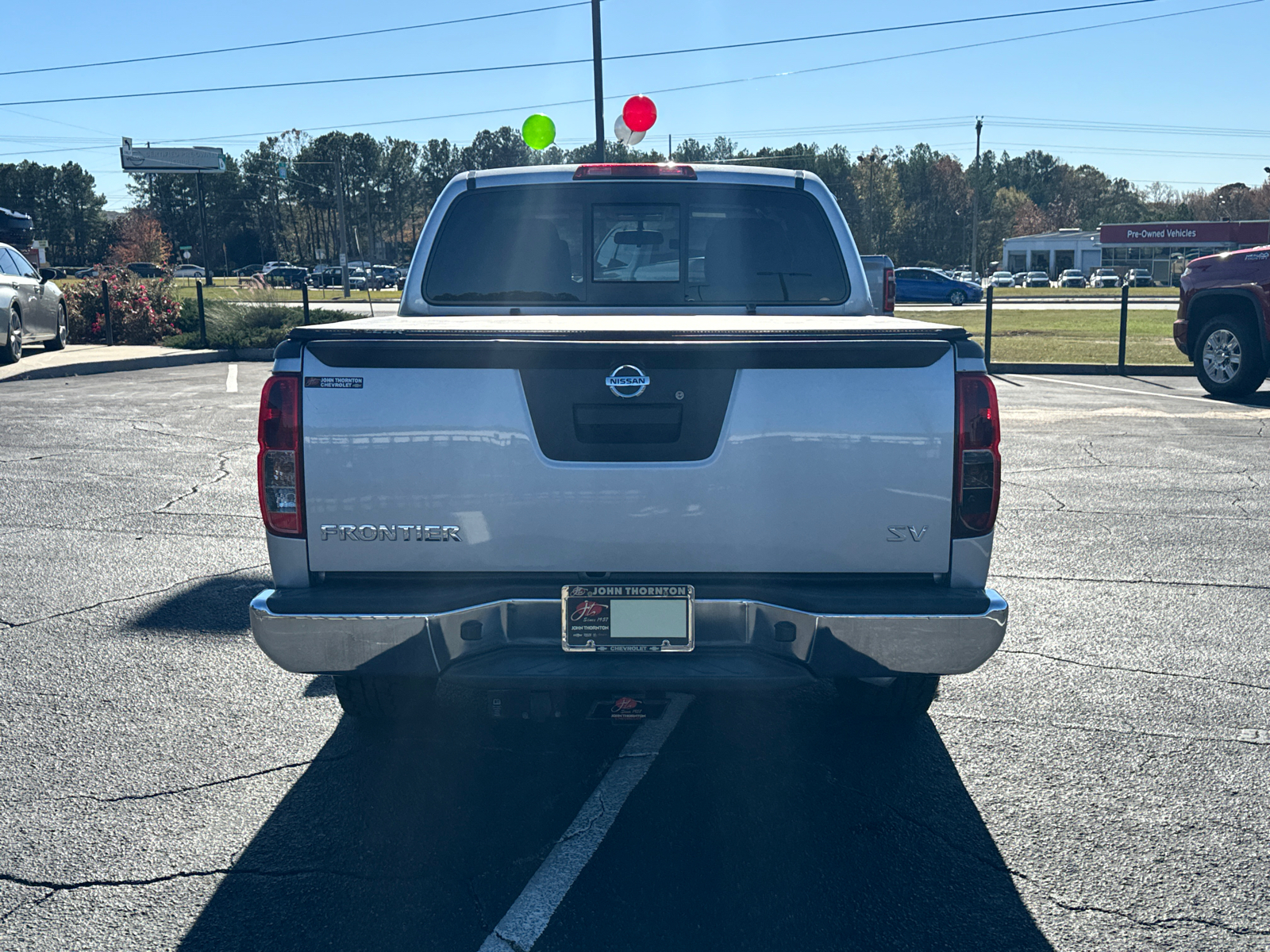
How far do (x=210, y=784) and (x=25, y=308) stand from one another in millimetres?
17743

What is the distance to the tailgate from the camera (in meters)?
3.15

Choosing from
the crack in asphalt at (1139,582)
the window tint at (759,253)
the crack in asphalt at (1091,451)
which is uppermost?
the window tint at (759,253)

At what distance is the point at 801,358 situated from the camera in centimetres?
316

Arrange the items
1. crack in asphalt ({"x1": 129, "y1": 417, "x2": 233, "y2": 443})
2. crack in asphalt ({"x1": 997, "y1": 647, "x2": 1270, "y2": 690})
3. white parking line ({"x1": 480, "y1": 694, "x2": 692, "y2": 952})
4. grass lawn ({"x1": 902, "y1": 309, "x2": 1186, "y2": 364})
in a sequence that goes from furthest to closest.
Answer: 1. grass lawn ({"x1": 902, "y1": 309, "x2": 1186, "y2": 364})
2. crack in asphalt ({"x1": 129, "y1": 417, "x2": 233, "y2": 443})
3. crack in asphalt ({"x1": 997, "y1": 647, "x2": 1270, "y2": 690})
4. white parking line ({"x1": 480, "y1": 694, "x2": 692, "y2": 952})

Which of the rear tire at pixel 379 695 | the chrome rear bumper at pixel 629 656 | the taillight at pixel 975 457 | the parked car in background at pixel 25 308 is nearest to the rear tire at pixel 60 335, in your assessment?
the parked car in background at pixel 25 308

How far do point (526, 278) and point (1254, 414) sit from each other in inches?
415

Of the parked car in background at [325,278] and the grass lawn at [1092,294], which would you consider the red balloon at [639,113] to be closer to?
the grass lawn at [1092,294]

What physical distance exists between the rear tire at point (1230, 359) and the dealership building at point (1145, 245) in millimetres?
79080

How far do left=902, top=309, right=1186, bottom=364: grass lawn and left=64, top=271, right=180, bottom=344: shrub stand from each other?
15412mm

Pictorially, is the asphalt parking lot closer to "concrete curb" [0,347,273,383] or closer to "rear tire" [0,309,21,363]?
"concrete curb" [0,347,273,383]

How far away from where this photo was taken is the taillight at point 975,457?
10.5 feet

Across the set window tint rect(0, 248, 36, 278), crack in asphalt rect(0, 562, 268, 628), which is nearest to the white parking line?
crack in asphalt rect(0, 562, 268, 628)

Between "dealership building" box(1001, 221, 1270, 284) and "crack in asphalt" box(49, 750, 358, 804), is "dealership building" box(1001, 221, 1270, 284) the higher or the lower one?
the higher one

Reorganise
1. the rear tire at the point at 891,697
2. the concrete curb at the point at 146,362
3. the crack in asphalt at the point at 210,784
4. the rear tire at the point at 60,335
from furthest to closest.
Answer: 1. the rear tire at the point at 60,335
2. the concrete curb at the point at 146,362
3. the rear tire at the point at 891,697
4. the crack in asphalt at the point at 210,784
